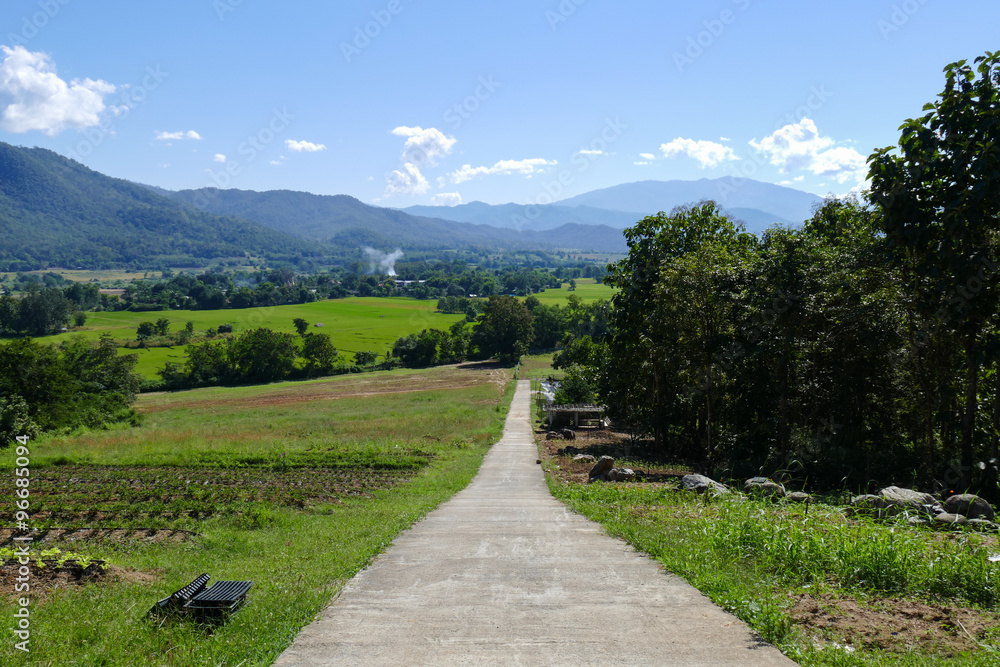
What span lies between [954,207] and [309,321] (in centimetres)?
12607

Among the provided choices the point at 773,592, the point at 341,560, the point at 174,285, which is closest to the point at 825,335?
the point at 773,592

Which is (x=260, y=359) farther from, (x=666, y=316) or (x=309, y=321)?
(x=666, y=316)

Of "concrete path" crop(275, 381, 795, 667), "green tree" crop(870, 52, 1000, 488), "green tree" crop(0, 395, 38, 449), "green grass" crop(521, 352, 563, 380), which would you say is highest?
"green tree" crop(870, 52, 1000, 488)

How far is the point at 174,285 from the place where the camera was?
18875 cm

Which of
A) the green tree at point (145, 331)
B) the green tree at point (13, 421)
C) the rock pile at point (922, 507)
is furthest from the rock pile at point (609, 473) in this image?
the green tree at point (145, 331)

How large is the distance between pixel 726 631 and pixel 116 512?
1425cm

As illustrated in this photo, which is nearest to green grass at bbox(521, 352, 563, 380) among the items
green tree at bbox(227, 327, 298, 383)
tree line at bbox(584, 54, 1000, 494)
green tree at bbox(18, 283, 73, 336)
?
green tree at bbox(227, 327, 298, 383)

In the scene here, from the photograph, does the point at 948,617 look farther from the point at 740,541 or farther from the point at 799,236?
the point at 799,236

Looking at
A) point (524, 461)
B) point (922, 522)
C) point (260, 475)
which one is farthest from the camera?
point (524, 461)

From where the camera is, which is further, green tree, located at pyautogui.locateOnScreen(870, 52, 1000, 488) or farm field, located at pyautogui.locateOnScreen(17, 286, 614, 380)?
farm field, located at pyautogui.locateOnScreen(17, 286, 614, 380)

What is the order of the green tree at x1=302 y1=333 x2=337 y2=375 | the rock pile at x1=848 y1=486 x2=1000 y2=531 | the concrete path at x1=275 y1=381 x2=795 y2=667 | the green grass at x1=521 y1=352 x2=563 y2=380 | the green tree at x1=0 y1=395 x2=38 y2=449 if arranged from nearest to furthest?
the concrete path at x1=275 y1=381 x2=795 y2=667 → the rock pile at x1=848 y1=486 x2=1000 y2=531 → the green tree at x1=0 y1=395 x2=38 y2=449 → the green grass at x1=521 y1=352 x2=563 y2=380 → the green tree at x1=302 y1=333 x2=337 y2=375

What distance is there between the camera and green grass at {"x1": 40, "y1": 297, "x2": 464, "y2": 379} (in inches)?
3952

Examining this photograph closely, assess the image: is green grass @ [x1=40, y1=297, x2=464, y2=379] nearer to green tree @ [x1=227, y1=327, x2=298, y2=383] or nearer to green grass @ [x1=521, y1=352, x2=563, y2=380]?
A: green tree @ [x1=227, y1=327, x2=298, y2=383]

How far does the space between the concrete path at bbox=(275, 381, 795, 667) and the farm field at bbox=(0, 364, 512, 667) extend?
0.56 meters
